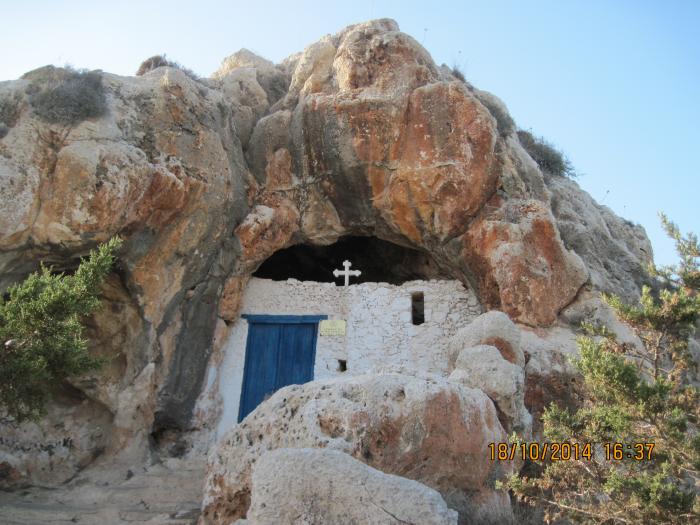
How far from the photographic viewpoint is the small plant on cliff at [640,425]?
4570 millimetres

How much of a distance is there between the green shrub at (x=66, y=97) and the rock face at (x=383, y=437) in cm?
580

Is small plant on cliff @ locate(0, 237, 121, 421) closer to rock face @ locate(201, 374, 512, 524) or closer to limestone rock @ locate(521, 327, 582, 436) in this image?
rock face @ locate(201, 374, 512, 524)

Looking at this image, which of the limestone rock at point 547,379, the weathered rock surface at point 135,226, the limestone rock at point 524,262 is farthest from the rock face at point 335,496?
the limestone rock at point 524,262

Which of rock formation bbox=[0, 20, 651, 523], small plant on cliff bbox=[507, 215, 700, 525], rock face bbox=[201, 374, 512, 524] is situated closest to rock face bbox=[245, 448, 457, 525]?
rock face bbox=[201, 374, 512, 524]

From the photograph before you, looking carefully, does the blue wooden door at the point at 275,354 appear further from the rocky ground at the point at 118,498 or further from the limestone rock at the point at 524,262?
A: the limestone rock at the point at 524,262

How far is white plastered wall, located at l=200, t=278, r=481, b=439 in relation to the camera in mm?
10273

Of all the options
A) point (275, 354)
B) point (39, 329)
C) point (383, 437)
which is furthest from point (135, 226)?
point (383, 437)

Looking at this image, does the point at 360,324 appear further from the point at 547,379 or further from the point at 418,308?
the point at 547,379

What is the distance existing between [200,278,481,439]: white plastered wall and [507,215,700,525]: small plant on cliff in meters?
4.83

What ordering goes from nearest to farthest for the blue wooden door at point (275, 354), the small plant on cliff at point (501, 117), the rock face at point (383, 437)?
the rock face at point (383, 437), the blue wooden door at point (275, 354), the small plant on cliff at point (501, 117)

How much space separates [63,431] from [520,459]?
6.66 meters

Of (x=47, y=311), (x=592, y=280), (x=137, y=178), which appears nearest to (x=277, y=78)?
(x=137, y=178)

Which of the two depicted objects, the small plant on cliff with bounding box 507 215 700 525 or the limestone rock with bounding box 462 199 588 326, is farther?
the limestone rock with bounding box 462 199 588 326
